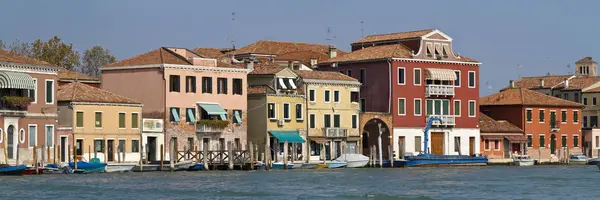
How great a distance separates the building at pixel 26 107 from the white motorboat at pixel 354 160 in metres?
14.9

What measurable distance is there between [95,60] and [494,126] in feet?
89.8

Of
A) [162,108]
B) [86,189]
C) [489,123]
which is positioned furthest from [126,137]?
[489,123]

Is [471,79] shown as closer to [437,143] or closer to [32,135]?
[437,143]

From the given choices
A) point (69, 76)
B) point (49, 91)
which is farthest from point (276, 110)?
point (49, 91)

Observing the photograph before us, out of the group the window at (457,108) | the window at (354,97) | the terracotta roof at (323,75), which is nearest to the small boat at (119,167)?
the terracotta roof at (323,75)

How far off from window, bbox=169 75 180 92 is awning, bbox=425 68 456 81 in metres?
15.7

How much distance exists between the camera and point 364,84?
78.8 m

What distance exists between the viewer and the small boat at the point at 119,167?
60.8m

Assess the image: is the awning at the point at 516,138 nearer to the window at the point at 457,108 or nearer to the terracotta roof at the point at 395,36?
the window at the point at 457,108

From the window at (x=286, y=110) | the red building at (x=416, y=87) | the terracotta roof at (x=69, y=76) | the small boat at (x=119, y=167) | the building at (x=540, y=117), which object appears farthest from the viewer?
the building at (x=540, y=117)

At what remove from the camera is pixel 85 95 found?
6406cm

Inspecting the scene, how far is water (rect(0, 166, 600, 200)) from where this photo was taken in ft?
160

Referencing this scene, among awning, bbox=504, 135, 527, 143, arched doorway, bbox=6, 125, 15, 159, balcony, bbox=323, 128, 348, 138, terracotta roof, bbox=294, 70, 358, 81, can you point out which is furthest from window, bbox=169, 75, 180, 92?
awning, bbox=504, 135, 527, 143

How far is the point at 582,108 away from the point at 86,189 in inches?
1894
